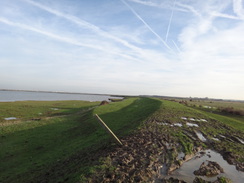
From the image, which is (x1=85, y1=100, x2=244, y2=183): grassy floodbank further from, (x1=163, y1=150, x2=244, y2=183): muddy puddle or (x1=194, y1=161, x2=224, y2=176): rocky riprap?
(x1=194, y1=161, x2=224, y2=176): rocky riprap

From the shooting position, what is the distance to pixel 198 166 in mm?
11414

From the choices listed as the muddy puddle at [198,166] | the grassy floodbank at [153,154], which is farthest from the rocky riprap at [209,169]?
the grassy floodbank at [153,154]

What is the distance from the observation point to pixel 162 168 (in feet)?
34.4

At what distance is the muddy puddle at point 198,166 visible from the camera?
980 cm

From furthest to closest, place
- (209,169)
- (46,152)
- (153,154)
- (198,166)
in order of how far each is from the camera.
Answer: (46,152) < (153,154) < (198,166) < (209,169)

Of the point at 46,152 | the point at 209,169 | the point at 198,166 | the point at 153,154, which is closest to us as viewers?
the point at 209,169

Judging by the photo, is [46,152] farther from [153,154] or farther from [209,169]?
[209,169]

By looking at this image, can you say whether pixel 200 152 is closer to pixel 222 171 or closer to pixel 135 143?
pixel 222 171

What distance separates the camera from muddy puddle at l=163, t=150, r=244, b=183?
9.80 m

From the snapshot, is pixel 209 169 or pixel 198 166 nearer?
pixel 209 169

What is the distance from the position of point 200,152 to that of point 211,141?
4.09 metres

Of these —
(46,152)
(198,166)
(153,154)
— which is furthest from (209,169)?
(46,152)

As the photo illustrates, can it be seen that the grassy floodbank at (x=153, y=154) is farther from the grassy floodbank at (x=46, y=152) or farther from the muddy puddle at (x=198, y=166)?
the grassy floodbank at (x=46, y=152)

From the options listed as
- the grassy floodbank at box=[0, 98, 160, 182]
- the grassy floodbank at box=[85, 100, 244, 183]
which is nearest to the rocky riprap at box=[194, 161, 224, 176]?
the grassy floodbank at box=[85, 100, 244, 183]
